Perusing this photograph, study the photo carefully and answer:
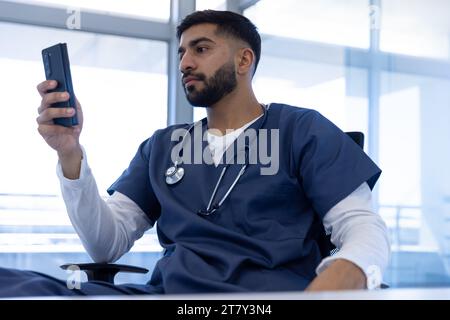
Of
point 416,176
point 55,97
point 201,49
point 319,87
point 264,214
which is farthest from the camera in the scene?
point 319,87

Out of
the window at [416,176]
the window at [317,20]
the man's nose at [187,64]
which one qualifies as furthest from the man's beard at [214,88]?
the window at [317,20]

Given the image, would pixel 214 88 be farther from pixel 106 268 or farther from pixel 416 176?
pixel 416 176

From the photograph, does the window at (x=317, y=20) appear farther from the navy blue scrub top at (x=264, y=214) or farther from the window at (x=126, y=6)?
the navy blue scrub top at (x=264, y=214)

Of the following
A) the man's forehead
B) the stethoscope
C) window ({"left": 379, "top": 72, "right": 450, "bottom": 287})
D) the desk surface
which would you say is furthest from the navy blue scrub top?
window ({"left": 379, "top": 72, "right": 450, "bottom": 287})

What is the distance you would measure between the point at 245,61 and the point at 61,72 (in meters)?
0.49

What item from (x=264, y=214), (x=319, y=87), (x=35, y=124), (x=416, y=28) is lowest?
(x=264, y=214)

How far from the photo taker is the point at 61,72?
91 centimetres

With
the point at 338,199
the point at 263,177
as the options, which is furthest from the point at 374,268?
the point at 263,177

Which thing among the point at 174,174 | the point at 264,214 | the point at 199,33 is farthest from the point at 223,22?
the point at 264,214

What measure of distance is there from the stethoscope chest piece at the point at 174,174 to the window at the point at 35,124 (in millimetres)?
1497

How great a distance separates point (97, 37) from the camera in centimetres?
284

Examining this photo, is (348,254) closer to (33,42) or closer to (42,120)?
(42,120)

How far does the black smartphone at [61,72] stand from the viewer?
35.5 inches

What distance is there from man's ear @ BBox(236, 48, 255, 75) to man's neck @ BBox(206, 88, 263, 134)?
0.07m
